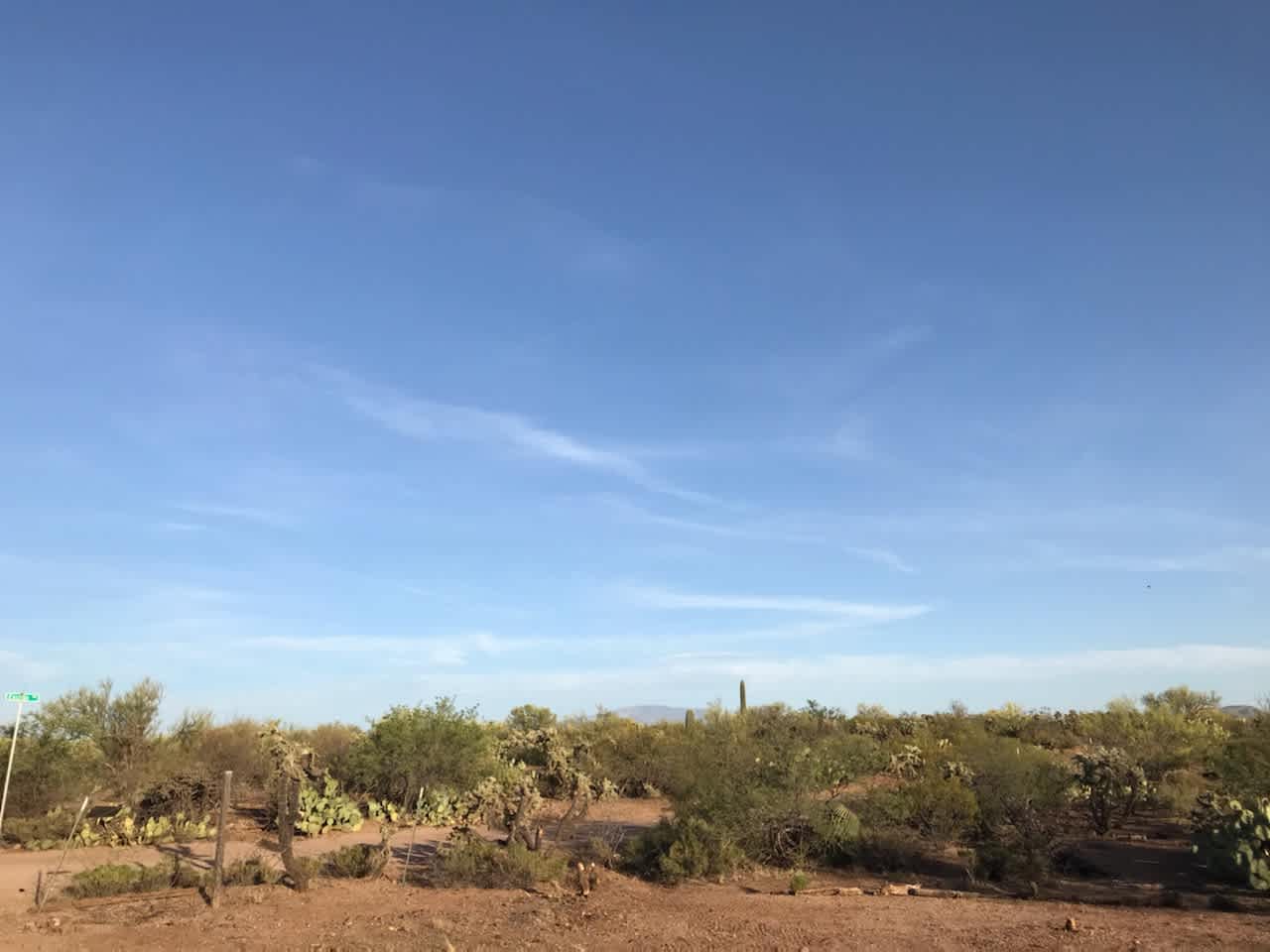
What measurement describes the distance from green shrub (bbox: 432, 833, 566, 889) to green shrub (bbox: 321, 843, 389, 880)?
1.09 metres

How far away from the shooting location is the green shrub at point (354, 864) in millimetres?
17125

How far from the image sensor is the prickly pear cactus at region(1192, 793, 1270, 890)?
592 inches

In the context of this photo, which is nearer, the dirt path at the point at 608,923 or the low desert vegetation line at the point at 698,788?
the dirt path at the point at 608,923

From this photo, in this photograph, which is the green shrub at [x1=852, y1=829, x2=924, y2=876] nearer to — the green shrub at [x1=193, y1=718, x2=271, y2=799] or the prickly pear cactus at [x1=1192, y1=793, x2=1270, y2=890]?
the prickly pear cactus at [x1=1192, y1=793, x2=1270, y2=890]

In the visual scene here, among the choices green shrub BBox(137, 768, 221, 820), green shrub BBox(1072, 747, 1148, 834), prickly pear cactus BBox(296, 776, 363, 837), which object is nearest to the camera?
green shrub BBox(1072, 747, 1148, 834)

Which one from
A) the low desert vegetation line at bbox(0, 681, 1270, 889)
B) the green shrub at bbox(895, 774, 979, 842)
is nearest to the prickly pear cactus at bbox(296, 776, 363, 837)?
the low desert vegetation line at bbox(0, 681, 1270, 889)

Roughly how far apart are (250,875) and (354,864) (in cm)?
189

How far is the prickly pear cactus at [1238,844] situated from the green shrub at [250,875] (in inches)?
689

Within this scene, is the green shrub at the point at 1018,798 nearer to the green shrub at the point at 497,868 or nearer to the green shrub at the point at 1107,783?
the green shrub at the point at 1107,783

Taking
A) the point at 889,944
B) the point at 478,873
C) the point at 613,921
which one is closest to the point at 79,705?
the point at 478,873

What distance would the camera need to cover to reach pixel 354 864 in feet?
56.5

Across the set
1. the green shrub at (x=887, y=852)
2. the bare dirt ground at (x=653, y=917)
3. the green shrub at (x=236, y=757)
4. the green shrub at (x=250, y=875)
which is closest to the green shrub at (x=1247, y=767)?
the bare dirt ground at (x=653, y=917)

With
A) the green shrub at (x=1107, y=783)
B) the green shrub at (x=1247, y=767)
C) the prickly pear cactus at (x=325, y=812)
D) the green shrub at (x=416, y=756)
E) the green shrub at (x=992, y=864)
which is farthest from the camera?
the green shrub at (x=416, y=756)

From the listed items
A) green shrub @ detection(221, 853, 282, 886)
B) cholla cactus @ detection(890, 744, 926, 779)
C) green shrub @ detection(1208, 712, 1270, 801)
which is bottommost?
green shrub @ detection(221, 853, 282, 886)
